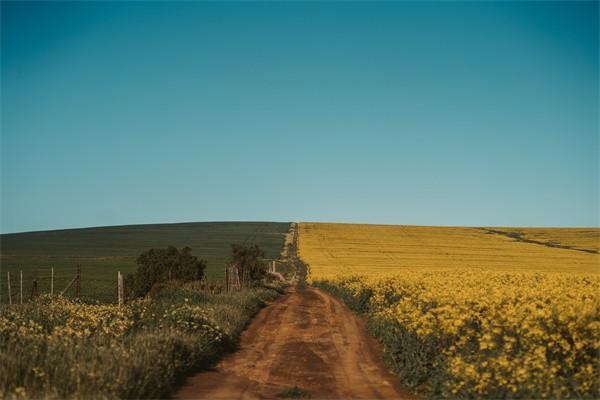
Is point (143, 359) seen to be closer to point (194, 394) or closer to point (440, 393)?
point (194, 394)

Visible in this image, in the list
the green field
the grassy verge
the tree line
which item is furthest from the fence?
the grassy verge

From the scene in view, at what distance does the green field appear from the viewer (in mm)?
46594

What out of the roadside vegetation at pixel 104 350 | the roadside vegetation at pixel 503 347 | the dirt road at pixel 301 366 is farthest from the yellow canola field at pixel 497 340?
the roadside vegetation at pixel 104 350

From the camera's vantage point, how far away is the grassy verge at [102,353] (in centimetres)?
859

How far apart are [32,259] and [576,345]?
6448cm

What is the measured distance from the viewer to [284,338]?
55.5 feet

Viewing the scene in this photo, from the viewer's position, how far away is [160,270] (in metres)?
34.2

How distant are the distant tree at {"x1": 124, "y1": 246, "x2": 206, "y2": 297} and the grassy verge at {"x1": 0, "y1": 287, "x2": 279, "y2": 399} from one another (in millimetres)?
18272

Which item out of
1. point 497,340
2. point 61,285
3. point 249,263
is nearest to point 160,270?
point 249,263

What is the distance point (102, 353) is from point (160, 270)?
82.5 ft

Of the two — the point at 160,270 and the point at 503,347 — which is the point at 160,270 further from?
the point at 503,347

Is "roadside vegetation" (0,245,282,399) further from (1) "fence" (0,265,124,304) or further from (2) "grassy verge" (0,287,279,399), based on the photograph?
(1) "fence" (0,265,124,304)

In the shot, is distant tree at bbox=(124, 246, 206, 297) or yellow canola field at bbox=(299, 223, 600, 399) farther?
distant tree at bbox=(124, 246, 206, 297)

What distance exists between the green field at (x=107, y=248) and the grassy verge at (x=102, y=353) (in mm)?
22564
